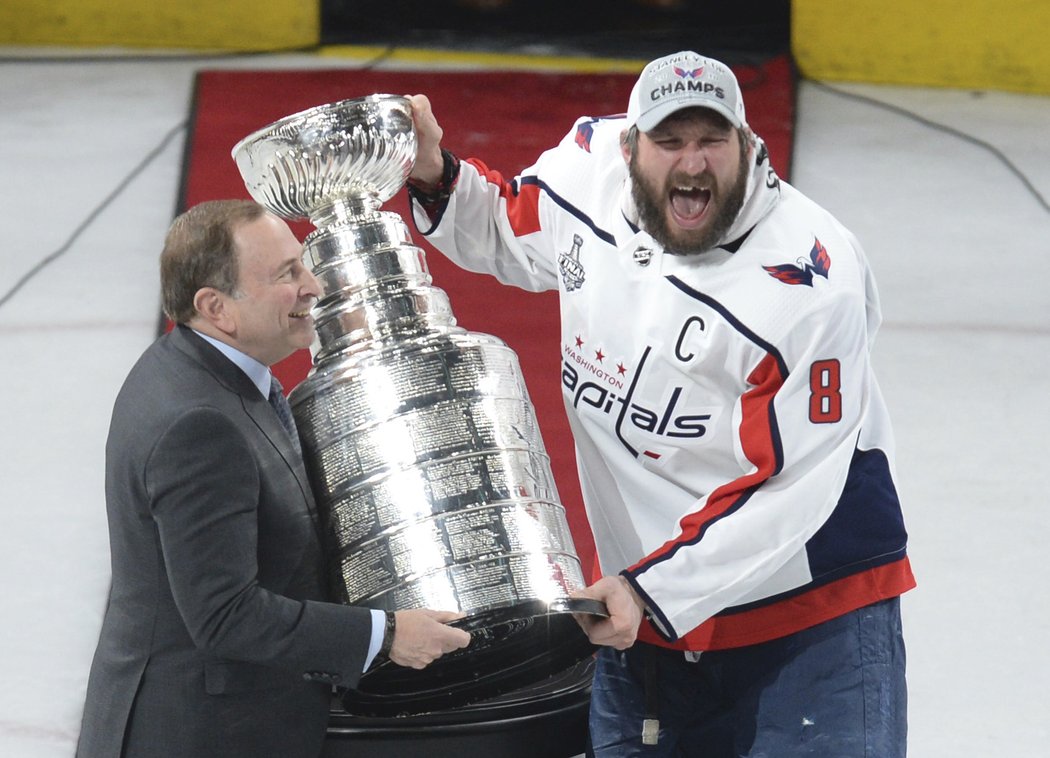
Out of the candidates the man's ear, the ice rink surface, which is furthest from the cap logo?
the ice rink surface

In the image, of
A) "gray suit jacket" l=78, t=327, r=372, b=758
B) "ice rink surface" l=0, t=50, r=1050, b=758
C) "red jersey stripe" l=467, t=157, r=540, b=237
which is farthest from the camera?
"ice rink surface" l=0, t=50, r=1050, b=758

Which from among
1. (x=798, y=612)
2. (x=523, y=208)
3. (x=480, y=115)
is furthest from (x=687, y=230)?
(x=480, y=115)

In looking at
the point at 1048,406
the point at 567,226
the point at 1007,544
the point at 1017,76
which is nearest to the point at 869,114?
the point at 1017,76

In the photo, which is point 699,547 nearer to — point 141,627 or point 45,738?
point 141,627

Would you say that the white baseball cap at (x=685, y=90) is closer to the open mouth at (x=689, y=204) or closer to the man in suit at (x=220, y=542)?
the open mouth at (x=689, y=204)

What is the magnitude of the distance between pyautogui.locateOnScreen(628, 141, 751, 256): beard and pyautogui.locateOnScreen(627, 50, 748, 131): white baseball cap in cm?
8

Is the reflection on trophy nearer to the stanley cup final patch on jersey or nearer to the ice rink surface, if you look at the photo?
the stanley cup final patch on jersey

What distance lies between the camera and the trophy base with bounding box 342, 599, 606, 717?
2.49 meters

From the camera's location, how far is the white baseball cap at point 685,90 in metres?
2.31

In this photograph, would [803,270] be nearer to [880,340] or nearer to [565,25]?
[880,340]

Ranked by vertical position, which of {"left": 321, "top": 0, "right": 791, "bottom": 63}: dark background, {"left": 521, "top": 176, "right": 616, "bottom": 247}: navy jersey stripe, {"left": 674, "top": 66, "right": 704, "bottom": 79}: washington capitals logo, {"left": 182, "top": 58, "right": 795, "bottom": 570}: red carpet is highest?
{"left": 321, "top": 0, "right": 791, "bottom": 63}: dark background

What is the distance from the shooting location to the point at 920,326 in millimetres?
5199

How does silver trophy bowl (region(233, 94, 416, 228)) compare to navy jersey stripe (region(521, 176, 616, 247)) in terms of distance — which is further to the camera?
navy jersey stripe (region(521, 176, 616, 247))

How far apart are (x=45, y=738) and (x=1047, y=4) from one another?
5.21 metres
